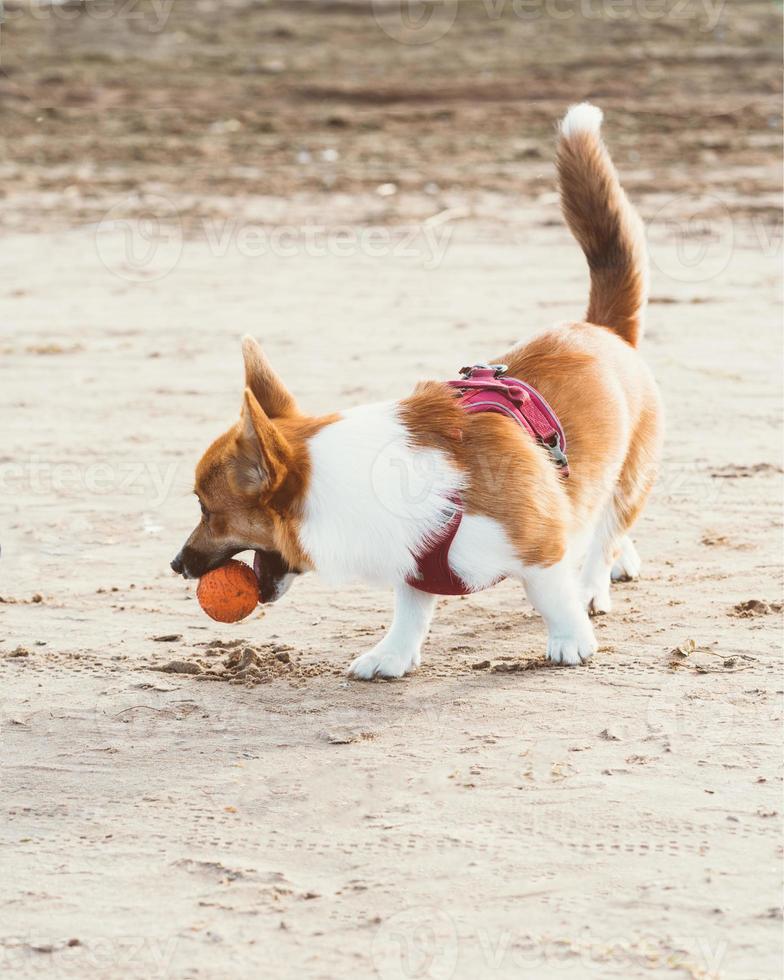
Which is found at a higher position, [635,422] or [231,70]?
[231,70]

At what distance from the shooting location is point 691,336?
311 inches

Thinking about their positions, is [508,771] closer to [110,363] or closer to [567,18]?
[110,363]

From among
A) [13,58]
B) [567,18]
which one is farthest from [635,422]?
[567,18]

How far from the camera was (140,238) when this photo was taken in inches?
421

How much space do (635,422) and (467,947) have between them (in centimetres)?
217

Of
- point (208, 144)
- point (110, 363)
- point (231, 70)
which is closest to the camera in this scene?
point (110, 363)

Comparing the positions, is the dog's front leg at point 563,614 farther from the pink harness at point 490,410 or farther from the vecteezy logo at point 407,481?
the vecteezy logo at point 407,481

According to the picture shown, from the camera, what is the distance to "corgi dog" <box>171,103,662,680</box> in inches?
154

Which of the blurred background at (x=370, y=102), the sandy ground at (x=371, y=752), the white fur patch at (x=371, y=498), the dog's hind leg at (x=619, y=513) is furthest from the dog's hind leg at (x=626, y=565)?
the blurred background at (x=370, y=102)

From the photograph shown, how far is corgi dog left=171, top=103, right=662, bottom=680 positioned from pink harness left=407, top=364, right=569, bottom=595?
2cm
